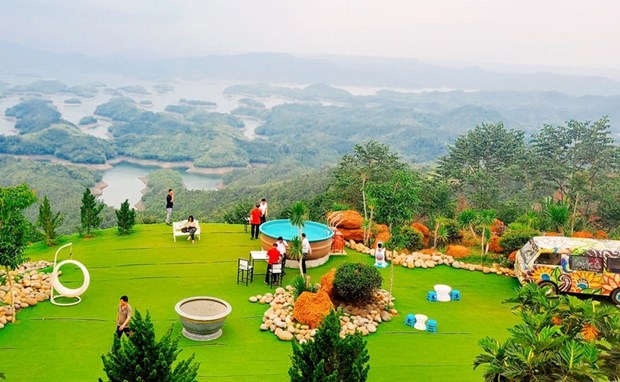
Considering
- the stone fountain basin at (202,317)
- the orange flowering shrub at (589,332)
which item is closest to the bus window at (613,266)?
the orange flowering shrub at (589,332)

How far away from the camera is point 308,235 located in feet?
54.9

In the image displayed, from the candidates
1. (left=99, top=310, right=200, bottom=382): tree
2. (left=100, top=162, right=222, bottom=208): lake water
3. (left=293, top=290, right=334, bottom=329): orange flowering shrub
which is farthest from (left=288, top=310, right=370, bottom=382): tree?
(left=100, top=162, right=222, bottom=208): lake water

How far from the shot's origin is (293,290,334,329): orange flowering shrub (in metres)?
11.1

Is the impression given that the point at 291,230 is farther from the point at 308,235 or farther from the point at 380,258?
the point at 380,258

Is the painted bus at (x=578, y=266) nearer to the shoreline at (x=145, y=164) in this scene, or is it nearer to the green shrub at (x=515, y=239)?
the green shrub at (x=515, y=239)

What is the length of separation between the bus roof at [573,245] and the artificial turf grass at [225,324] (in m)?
1.76

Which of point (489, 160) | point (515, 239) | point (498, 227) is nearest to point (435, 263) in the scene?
point (515, 239)

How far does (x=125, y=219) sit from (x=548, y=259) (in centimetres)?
1318

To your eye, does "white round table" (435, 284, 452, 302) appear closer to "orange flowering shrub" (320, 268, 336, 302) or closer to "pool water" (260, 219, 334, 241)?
"orange flowering shrub" (320, 268, 336, 302)

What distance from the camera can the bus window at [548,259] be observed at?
1342 centimetres

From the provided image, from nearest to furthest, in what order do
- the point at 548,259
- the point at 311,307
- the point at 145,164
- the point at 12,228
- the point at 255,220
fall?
1. the point at 12,228
2. the point at 311,307
3. the point at 548,259
4. the point at 255,220
5. the point at 145,164

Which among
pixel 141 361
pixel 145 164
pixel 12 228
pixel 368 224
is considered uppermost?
pixel 12 228

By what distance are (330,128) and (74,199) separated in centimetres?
12254

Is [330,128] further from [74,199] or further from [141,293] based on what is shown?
[141,293]
